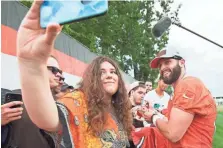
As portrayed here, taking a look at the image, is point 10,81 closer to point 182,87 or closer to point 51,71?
point 51,71

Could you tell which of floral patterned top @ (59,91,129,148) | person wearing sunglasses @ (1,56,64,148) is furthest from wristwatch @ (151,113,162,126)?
person wearing sunglasses @ (1,56,64,148)

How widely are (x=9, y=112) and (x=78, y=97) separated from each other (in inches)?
13.4

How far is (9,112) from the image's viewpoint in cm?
172

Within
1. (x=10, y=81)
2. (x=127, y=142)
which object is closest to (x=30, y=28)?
(x=127, y=142)

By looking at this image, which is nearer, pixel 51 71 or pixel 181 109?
pixel 181 109

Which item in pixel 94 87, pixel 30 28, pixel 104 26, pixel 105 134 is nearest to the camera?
pixel 30 28

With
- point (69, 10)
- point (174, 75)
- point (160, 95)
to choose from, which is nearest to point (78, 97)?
point (69, 10)

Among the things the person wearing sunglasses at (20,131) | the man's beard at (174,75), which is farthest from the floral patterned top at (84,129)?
the man's beard at (174,75)

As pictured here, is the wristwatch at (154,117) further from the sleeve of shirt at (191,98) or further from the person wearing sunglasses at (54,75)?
the person wearing sunglasses at (54,75)

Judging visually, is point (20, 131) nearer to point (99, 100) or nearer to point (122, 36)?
point (99, 100)

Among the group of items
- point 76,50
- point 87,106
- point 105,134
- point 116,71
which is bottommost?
point 105,134

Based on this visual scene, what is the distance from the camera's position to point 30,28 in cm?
99

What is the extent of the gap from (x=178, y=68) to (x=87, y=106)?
1.05 meters

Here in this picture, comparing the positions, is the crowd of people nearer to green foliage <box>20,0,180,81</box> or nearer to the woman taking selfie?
the woman taking selfie
